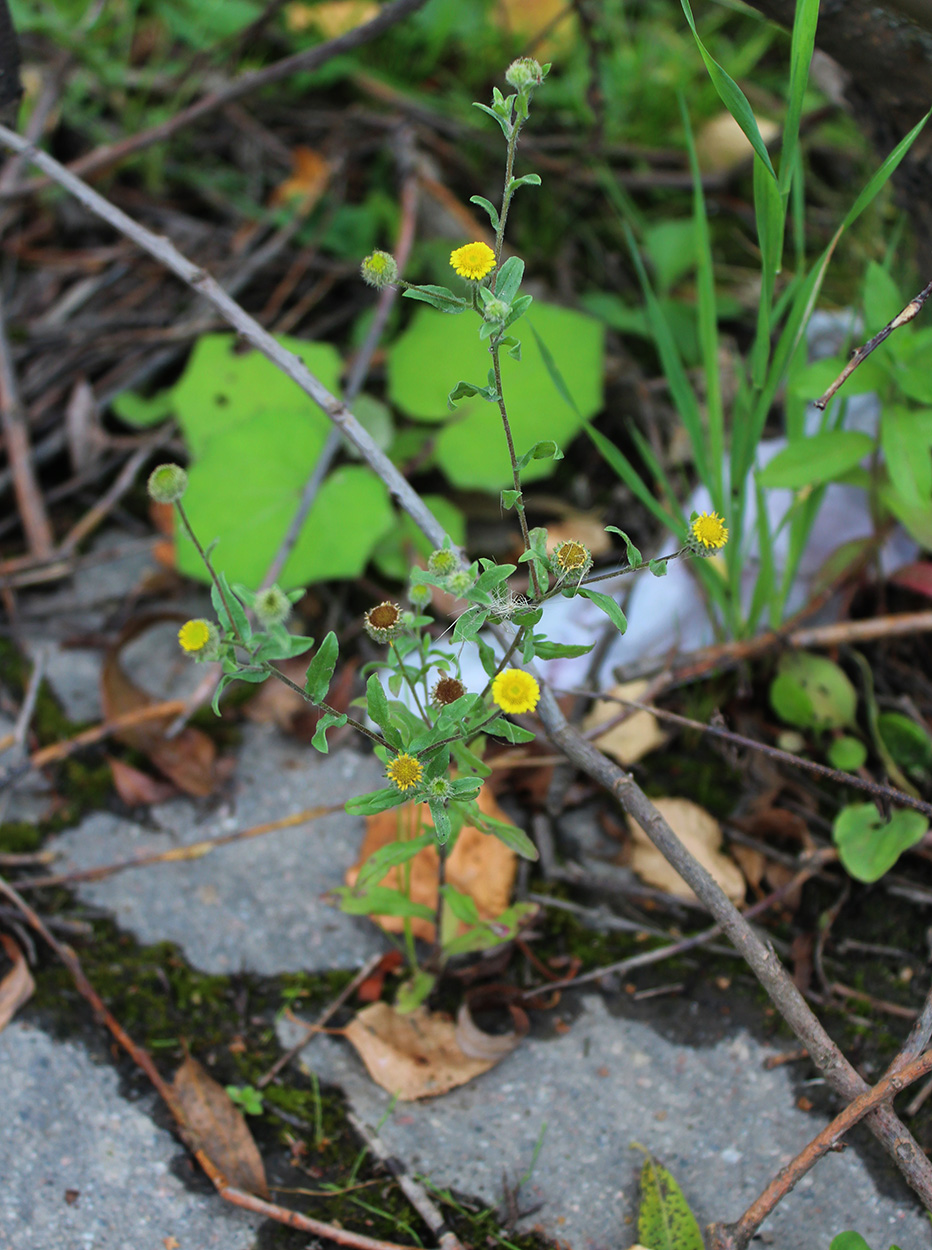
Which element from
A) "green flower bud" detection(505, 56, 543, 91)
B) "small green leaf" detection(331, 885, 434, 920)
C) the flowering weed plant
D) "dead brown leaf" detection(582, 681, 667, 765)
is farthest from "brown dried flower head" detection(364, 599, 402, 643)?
"dead brown leaf" detection(582, 681, 667, 765)

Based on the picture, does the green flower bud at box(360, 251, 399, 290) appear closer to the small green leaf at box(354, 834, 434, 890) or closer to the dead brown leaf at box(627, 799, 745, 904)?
the small green leaf at box(354, 834, 434, 890)

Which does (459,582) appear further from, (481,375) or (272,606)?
(481,375)

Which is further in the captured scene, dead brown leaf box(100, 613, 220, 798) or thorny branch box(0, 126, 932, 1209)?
dead brown leaf box(100, 613, 220, 798)

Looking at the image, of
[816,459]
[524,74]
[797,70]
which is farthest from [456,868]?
[797,70]

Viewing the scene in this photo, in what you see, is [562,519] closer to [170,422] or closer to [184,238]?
[170,422]

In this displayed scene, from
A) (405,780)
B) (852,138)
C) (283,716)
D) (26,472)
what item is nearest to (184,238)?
(26,472)

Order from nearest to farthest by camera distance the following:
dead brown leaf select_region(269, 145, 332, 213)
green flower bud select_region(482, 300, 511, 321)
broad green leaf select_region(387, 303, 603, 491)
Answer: green flower bud select_region(482, 300, 511, 321), broad green leaf select_region(387, 303, 603, 491), dead brown leaf select_region(269, 145, 332, 213)

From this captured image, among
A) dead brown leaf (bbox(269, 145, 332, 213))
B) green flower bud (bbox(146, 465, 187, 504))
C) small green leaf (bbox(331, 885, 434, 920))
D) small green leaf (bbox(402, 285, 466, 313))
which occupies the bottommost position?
small green leaf (bbox(331, 885, 434, 920))

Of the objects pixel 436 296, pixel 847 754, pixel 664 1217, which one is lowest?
pixel 664 1217
